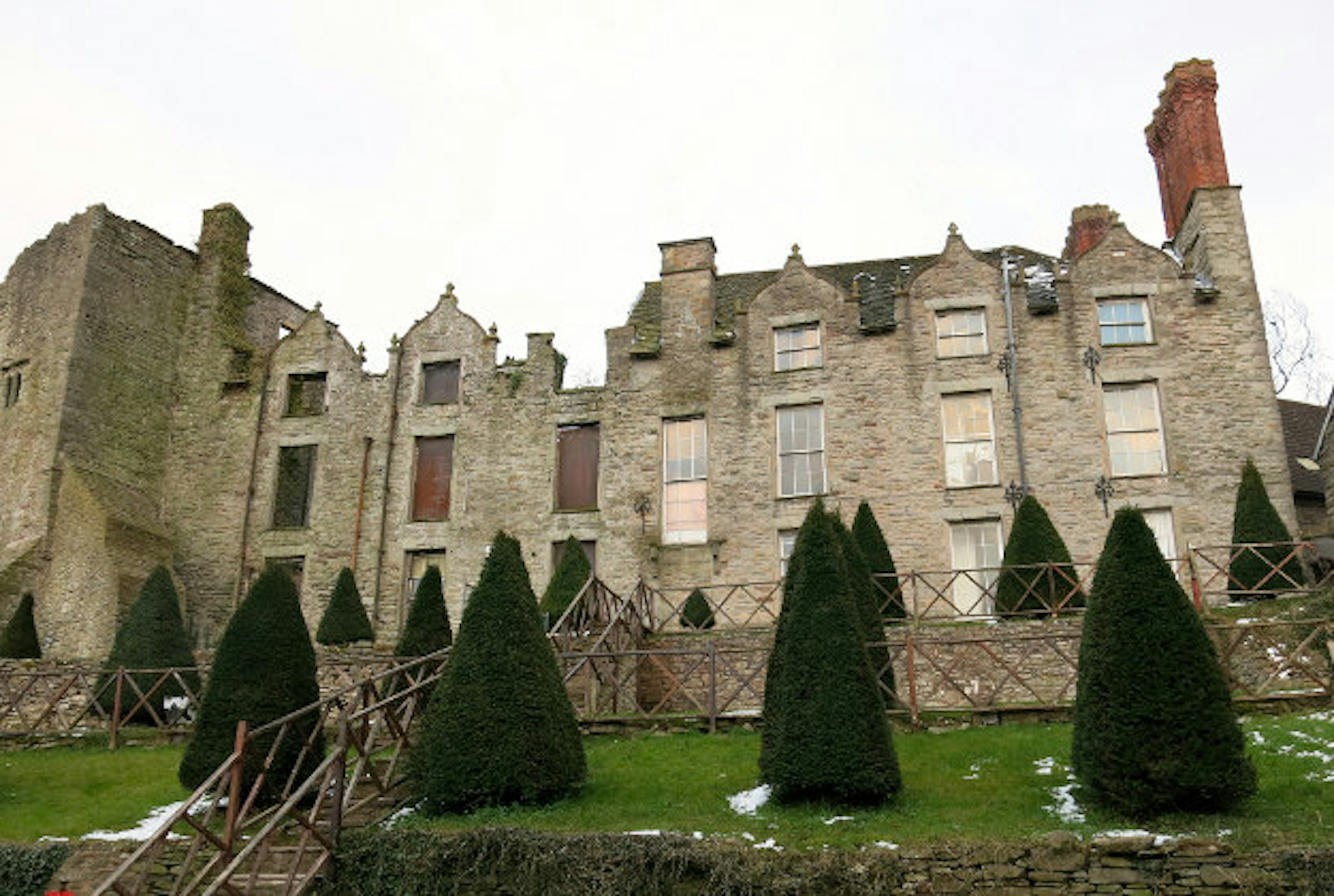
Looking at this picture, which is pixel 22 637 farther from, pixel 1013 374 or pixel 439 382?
pixel 1013 374

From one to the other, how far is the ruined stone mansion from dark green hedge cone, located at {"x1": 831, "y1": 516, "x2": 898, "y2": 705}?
6549mm

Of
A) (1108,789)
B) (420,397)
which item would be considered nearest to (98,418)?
(420,397)

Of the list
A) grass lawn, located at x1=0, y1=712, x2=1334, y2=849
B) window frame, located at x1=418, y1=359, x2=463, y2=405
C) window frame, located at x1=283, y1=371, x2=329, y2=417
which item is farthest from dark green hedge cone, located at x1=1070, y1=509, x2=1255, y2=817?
window frame, located at x1=283, y1=371, x2=329, y2=417

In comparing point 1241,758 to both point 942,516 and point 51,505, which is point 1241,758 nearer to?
point 942,516

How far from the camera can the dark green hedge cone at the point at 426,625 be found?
16828 mm

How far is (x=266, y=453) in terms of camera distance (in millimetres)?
29609

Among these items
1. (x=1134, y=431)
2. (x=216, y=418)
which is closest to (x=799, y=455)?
(x=1134, y=431)

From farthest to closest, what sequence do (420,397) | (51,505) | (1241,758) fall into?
(420,397) → (51,505) → (1241,758)

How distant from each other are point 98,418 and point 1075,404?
23657 mm

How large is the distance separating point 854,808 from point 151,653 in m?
13.8

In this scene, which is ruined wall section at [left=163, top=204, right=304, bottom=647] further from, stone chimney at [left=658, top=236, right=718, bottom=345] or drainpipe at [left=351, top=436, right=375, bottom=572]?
stone chimney at [left=658, top=236, right=718, bottom=345]

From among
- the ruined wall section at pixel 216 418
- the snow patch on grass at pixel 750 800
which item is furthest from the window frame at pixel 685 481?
the snow patch on grass at pixel 750 800

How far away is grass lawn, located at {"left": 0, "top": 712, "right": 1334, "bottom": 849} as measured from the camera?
35.1 feet

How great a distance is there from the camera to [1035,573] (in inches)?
834
